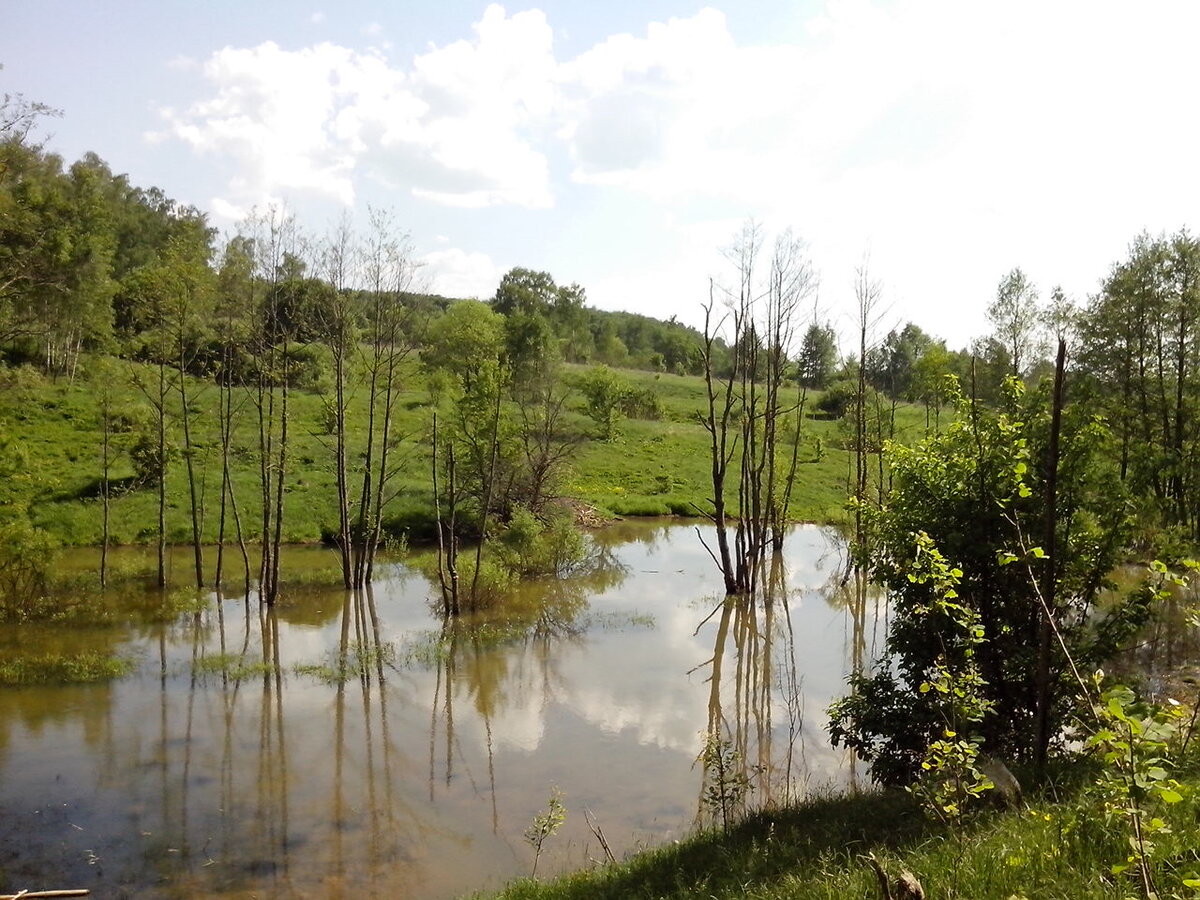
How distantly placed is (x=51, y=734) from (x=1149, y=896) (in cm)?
1475

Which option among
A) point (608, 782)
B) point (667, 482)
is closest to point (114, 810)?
point (608, 782)

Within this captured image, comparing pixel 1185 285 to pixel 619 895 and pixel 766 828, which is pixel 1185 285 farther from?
pixel 619 895

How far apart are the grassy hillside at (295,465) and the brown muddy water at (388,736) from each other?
23.2 ft

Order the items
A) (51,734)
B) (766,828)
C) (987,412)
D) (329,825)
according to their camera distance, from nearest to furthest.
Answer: (766,828)
(987,412)
(329,825)
(51,734)

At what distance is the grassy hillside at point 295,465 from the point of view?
2936 cm

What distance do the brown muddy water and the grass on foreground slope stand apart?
1633 mm

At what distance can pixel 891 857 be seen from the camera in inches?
228

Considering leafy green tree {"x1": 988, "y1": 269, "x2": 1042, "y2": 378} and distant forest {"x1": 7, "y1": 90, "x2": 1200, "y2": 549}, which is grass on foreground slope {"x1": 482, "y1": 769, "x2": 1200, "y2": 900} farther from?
leafy green tree {"x1": 988, "y1": 269, "x2": 1042, "y2": 378}

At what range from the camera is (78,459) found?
3369cm

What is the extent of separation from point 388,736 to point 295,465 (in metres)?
25.6

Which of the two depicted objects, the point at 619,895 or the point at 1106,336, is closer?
the point at 619,895

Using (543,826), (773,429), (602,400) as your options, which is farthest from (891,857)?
(602,400)

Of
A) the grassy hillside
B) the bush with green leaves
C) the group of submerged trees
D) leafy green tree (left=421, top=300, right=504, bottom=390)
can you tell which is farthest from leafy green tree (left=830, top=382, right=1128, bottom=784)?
the grassy hillside

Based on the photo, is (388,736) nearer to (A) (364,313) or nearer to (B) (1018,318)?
(A) (364,313)
